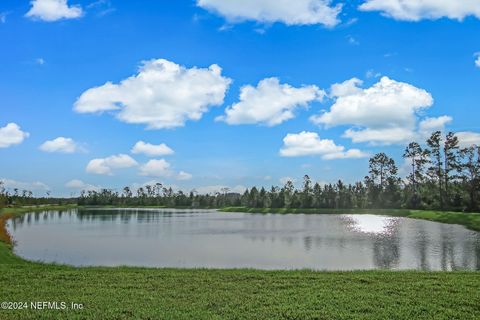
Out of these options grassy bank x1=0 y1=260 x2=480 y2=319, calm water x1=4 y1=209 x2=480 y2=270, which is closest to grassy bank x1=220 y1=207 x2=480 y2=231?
calm water x1=4 y1=209 x2=480 y2=270

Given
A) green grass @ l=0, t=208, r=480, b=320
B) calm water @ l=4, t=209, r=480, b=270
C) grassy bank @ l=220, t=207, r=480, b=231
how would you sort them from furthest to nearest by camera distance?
grassy bank @ l=220, t=207, r=480, b=231, calm water @ l=4, t=209, r=480, b=270, green grass @ l=0, t=208, r=480, b=320

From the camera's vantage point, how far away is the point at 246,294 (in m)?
15.0

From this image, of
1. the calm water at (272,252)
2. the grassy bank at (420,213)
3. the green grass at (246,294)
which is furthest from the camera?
the grassy bank at (420,213)

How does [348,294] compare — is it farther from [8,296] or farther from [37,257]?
[37,257]

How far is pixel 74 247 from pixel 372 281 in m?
30.2

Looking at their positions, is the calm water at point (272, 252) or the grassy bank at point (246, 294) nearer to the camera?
the grassy bank at point (246, 294)

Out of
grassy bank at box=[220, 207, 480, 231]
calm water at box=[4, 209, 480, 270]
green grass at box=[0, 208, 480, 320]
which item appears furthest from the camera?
grassy bank at box=[220, 207, 480, 231]

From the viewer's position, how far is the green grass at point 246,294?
1265 centimetres

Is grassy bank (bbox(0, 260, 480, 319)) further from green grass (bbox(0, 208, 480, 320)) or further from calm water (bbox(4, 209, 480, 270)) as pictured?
calm water (bbox(4, 209, 480, 270))

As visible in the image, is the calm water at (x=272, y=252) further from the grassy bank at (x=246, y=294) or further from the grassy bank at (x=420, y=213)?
the grassy bank at (x=420, y=213)

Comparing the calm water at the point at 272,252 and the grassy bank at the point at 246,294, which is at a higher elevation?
the grassy bank at the point at 246,294

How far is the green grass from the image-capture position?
41.5 feet

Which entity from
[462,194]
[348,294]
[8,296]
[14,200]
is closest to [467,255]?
[348,294]

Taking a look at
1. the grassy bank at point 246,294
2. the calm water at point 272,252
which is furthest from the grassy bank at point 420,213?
the grassy bank at point 246,294
